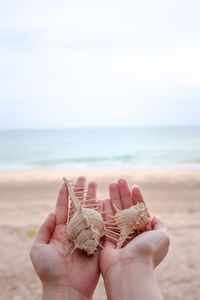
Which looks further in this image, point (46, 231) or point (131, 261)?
point (46, 231)

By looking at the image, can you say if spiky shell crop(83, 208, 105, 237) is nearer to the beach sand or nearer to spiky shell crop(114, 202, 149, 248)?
spiky shell crop(114, 202, 149, 248)

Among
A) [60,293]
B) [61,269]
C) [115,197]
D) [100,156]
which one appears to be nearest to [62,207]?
[115,197]

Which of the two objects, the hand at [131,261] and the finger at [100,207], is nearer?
the hand at [131,261]

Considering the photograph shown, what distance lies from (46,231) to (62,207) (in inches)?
16.0

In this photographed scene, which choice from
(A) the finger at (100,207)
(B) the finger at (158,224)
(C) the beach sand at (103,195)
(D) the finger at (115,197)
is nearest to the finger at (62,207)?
(A) the finger at (100,207)

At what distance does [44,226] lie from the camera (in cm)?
311

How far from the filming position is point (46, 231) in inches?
121

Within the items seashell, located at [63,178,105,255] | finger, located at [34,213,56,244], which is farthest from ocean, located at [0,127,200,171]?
seashell, located at [63,178,105,255]

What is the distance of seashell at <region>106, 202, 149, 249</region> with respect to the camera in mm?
3145

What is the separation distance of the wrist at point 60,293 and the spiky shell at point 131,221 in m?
0.66

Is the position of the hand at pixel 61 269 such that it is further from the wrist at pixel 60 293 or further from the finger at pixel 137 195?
the finger at pixel 137 195

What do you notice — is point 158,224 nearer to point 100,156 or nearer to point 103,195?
point 103,195

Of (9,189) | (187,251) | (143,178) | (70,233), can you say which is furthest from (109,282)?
(143,178)

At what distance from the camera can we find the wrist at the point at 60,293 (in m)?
2.58
